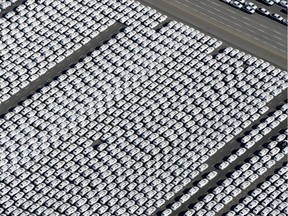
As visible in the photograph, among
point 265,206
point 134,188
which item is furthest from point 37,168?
point 265,206

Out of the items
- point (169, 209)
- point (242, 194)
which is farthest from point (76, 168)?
point (242, 194)

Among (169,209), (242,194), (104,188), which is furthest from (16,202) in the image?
(242,194)

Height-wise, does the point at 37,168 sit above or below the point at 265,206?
above

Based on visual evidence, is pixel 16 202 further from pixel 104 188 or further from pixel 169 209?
pixel 169 209

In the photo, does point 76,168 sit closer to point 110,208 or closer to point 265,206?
point 110,208

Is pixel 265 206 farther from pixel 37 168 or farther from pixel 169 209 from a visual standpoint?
pixel 37 168

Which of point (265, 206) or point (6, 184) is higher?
point (6, 184)
